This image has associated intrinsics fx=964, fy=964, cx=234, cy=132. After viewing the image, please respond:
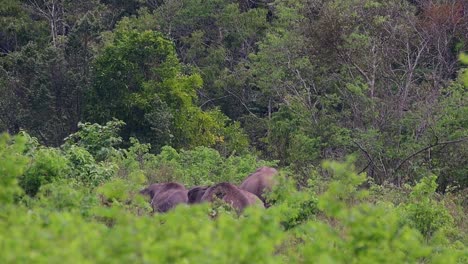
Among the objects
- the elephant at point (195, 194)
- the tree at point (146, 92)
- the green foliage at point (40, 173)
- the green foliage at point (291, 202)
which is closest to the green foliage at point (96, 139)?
the elephant at point (195, 194)

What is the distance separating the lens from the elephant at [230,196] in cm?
1531

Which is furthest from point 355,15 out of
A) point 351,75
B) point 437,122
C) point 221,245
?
point 221,245

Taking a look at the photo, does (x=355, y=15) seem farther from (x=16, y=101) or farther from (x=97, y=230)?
(x=97, y=230)

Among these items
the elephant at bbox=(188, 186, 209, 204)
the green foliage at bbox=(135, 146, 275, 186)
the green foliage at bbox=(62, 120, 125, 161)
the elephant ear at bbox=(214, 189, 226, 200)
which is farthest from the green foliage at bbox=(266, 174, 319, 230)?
the green foliage at bbox=(135, 146, 275, 186)

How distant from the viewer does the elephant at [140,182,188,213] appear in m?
16.4

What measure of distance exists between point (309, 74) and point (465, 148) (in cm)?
643

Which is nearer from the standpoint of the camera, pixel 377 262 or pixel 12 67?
pixel 377 262

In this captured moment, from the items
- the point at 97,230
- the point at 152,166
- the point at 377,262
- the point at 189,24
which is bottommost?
the point at 189,24

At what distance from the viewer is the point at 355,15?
24.4 m

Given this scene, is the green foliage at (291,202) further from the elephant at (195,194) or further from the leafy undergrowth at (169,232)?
the elephant at (195,194)

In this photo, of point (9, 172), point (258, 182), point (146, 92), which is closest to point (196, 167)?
point (258, 182)

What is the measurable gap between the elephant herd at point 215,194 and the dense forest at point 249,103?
26.5 inches

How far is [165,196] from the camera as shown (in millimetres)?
16734

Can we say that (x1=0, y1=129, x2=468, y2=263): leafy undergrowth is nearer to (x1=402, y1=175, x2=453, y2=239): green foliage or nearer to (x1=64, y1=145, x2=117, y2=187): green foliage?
(x1=402, y1=175, x2=453, y2=239): green foliage
